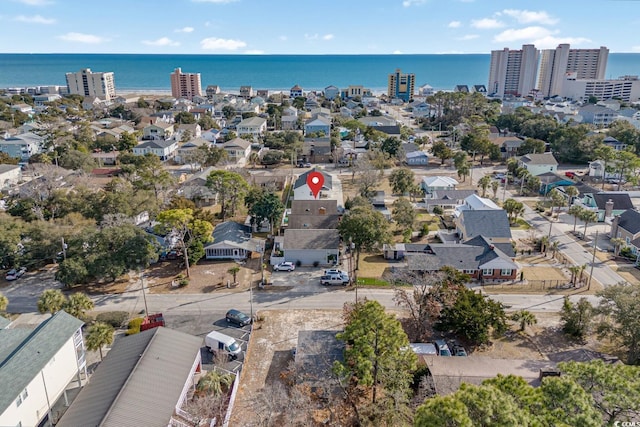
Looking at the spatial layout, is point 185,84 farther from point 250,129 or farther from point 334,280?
point 334,280

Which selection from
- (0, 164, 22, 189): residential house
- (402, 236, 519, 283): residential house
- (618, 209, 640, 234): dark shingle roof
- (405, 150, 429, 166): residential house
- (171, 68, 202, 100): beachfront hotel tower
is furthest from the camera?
(171, 68, 202, 100): beachfront hotel tower

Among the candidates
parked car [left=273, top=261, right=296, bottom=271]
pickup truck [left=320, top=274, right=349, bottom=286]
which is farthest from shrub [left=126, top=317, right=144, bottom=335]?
pickup truck [left=320, top=274, right=349, bottom=286]

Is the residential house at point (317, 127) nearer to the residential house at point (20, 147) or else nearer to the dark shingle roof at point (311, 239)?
the residential house at point (20, 147)

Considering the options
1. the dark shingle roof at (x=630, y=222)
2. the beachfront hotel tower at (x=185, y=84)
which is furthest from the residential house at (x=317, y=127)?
the beachfront hotel tower at (x=185, y=84)

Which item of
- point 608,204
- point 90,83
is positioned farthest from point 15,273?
point 90,83

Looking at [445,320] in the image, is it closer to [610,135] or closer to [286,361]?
[286,361]

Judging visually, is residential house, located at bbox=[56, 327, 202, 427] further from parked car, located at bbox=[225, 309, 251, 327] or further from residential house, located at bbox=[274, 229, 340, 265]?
residential house, located at bbox=[274, 229, 340, 265]
